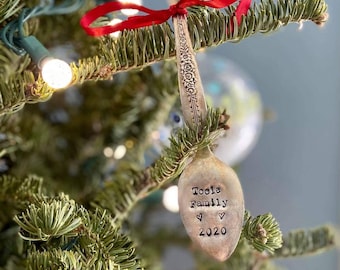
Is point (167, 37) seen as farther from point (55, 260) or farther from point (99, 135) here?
point (99, 135)

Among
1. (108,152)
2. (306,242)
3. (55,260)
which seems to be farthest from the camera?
(108,152)

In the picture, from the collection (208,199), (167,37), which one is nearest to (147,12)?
(167,37)

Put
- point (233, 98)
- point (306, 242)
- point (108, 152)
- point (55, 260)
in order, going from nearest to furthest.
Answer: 1. point (55, 260)
2. point (306, 242)
3. point (108, 152)
4. point (233, 98)

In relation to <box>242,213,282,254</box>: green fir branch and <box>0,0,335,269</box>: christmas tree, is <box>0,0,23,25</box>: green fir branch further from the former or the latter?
<box>242,213,282,254</box>: green fir branch

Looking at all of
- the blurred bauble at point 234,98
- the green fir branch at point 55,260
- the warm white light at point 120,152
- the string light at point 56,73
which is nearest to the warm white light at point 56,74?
the string light at point 56,73

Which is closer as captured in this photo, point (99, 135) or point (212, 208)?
point (212, 208)

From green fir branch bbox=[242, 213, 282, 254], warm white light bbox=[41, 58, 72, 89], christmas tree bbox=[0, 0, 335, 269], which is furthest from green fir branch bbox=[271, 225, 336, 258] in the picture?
warm white light bbox=[41, 58, 72, 89]

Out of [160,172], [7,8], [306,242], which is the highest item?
[7,8]

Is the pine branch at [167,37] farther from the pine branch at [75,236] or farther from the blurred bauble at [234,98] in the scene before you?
the blurred bauble at [234,98]
